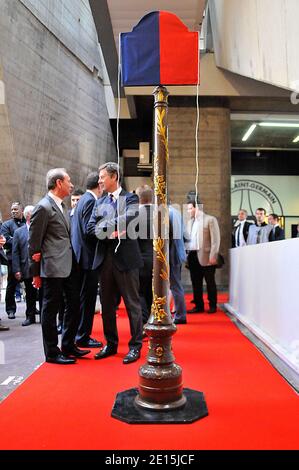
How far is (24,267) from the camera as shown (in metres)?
5.43

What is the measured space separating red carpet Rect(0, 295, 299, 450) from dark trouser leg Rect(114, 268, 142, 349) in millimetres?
219

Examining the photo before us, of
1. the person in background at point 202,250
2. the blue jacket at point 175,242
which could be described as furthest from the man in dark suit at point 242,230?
the blue jacket at point 175,242

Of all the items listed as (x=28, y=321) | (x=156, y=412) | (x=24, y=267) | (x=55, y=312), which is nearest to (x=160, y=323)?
(x=156, y=412)

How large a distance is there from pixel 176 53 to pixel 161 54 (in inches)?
3.5

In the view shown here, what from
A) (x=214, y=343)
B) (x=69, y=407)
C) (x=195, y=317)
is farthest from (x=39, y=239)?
(x=195, y=317)

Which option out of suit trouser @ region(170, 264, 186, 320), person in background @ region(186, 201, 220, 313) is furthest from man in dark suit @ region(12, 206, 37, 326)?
person in background @ region(186, 201, 220, 313)

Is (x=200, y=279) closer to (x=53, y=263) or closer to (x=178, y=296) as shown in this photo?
(x=178, y=296)

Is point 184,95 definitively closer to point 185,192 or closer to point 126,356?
point 185,192

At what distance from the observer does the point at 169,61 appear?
2461mm

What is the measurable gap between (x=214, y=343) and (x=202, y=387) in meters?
1.31

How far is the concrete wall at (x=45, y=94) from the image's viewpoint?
7199 millimetres

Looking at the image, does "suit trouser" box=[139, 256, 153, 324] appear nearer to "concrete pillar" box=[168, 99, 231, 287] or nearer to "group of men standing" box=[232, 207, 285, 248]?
"group of men standing" box=[232, 207, 285, 248]

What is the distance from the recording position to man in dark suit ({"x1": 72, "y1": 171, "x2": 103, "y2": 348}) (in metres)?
3.80

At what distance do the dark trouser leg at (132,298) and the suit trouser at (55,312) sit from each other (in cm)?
41
